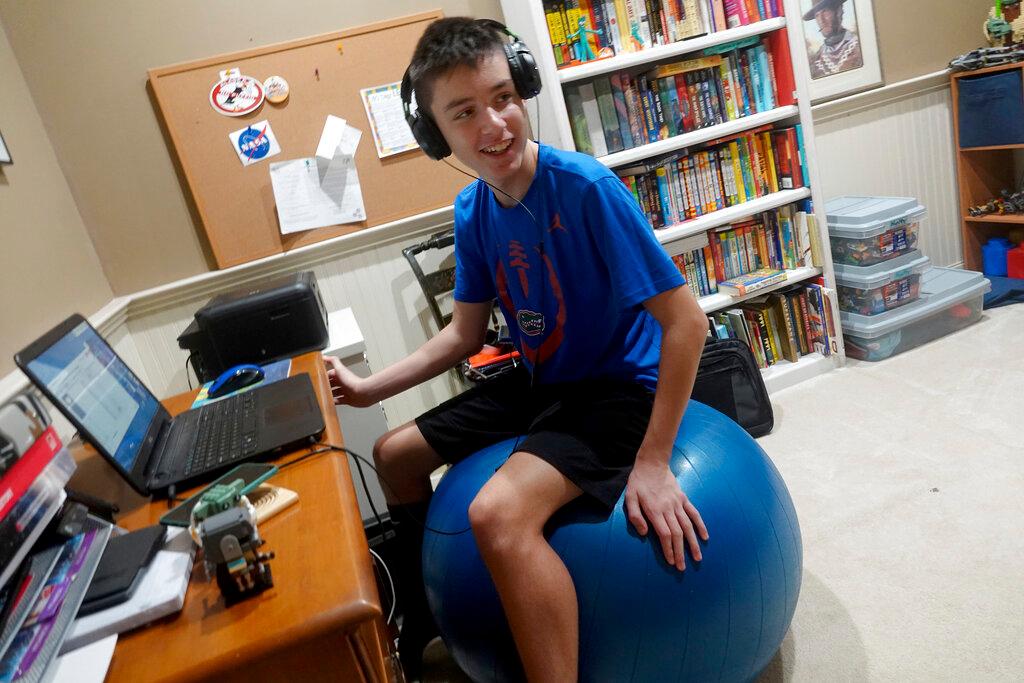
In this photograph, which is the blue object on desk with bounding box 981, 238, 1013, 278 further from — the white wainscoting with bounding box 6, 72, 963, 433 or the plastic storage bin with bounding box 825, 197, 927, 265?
the plastic storage bin with bounding box 825, 197, 927, 265

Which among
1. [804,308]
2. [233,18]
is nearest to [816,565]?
[804,308]

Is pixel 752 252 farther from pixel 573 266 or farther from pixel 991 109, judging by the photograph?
pixel 573 266

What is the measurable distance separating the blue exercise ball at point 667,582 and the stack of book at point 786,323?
1.45 meters

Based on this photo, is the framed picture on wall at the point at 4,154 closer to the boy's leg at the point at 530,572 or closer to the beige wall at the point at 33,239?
the beige wall at the point at 33,239

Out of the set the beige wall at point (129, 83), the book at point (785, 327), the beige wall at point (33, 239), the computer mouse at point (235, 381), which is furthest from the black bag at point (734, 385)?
the beige wall at point (33, 239)

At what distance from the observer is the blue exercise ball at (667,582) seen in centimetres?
112

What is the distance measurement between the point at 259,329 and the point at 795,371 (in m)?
2.04

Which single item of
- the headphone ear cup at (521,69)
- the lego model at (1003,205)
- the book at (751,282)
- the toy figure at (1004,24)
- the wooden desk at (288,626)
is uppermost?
the headphone ear cup at (521,69)

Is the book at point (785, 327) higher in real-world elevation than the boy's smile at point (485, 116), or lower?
lower

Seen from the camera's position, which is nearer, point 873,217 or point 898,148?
point 873,217

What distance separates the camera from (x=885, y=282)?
268cm

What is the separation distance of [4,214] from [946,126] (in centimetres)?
372

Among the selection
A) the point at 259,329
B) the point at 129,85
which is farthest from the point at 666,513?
the point at 129,85

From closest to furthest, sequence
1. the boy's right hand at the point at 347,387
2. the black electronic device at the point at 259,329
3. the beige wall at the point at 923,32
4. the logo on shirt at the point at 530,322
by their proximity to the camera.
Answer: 1. the logo on shirt at the point at 530,322
2. the boy's right hand at the point at 347,387
3. the black electronic device at the point at 259,329
4. the beige wall at the point at 923,32
